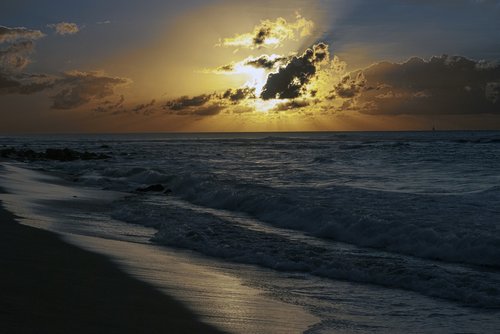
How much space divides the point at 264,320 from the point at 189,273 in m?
2.85

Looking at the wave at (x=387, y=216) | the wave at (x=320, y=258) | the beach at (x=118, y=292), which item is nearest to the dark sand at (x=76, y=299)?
the beach at (x=118, y=292)

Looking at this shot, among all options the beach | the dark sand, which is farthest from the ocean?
the dark sand

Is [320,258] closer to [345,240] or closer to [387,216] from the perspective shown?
[345,240]

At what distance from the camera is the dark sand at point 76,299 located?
16.9 ft

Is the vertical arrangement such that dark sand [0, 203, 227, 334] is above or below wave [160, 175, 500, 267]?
above

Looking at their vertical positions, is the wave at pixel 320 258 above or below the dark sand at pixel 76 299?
below

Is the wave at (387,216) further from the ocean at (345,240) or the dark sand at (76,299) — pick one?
the dark sand at (76,299)

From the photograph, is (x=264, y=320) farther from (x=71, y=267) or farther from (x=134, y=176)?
(x=134, y=176)

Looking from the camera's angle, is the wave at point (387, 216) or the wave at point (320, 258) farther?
the wave at point (387, 216)

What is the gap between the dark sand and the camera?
515 centimetres

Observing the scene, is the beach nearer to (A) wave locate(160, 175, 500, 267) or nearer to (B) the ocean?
(B) the ocean

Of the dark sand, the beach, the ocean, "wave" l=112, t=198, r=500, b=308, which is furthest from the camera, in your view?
"wave" l=112, t=198, r=500, b=308

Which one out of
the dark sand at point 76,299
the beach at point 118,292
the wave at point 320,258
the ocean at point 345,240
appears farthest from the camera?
the wave at point 320,258

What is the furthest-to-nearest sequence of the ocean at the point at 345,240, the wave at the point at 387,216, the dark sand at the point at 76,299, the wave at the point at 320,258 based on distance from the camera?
the wave at the point at 387,216, the wave at the point at 320,258, the ocean at the point at 345,240, the dark sand at the point at 76,299
